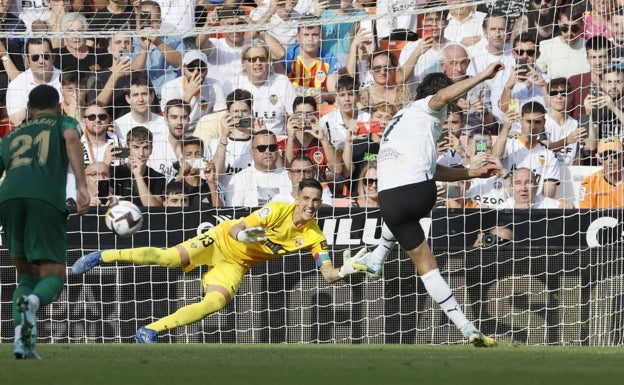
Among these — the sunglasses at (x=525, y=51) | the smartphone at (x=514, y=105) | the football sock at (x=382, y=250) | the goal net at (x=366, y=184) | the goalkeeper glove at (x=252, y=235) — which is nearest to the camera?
the football sock at (x=382, y=250)

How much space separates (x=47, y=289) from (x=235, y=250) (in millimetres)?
3952

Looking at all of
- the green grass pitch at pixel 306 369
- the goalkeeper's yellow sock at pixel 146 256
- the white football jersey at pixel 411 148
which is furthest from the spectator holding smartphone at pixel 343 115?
the green grass pitch at pixel 306 369

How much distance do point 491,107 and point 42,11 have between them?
5451mm

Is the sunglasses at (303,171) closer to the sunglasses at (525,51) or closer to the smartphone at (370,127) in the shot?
the smartphone at (370,127)

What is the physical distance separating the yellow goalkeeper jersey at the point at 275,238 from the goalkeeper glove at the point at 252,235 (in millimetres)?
573

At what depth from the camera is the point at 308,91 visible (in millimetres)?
13633

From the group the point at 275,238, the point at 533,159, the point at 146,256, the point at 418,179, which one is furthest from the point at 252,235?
the point at 533,159

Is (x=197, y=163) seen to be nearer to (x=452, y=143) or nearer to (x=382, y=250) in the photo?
(x=452, y=143)

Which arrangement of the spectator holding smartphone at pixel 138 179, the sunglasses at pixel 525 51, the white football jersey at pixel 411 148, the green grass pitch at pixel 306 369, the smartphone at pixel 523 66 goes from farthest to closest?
the sunglasses at pixel 525 51
the smartphone at pixel 523 66
the spectator holding smartphone at pixel 138 179
the white football jersey at pixel 411 148
the green grass pitch at pixel 306 369

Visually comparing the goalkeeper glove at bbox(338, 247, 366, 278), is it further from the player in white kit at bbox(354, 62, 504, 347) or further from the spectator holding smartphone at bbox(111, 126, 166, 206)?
the spectator holding smartphone at bbox(111, 126, 166, 206)

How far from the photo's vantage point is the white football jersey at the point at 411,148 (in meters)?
9.31

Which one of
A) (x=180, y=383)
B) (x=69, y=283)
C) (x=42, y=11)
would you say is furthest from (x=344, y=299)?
(x=180, y=383)

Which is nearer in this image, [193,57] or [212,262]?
[212,262]

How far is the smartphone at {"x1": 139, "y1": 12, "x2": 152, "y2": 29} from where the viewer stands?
13.8m
